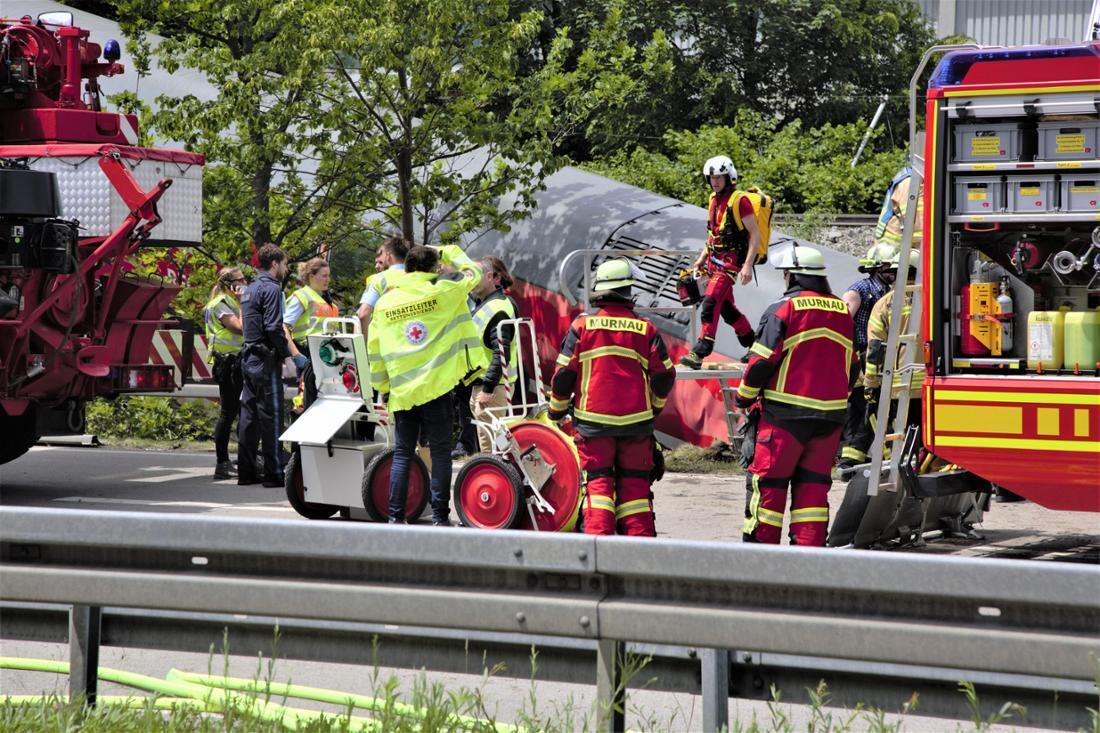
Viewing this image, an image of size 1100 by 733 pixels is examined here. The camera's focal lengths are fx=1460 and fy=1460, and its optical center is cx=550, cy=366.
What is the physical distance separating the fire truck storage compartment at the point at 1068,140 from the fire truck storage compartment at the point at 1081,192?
3.7 inches

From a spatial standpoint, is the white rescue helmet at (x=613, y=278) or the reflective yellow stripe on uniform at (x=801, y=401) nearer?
the reflective yellow stripe on uniform at (x=801, y=401)

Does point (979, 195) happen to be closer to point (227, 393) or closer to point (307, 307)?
point (307, 307)

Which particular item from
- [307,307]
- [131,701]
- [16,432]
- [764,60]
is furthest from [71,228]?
[764,60]

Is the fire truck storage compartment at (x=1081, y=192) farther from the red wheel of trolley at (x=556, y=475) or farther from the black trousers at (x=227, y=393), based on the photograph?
the black trousers at (x=227, y=393)

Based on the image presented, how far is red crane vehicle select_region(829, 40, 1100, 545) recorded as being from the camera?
7.08m

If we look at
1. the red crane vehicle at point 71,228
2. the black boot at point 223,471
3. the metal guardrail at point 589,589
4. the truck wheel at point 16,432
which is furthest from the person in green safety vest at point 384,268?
the metal guardrail at point 589,589

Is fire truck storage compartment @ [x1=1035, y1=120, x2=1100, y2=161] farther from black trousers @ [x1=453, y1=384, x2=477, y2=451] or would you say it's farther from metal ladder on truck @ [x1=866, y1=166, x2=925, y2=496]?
black trousers @ [x1=453, y1=384, x2=477, y2=451]

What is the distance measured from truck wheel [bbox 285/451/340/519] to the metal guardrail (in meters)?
5.21

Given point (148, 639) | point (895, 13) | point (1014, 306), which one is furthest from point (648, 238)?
point (895, 13)

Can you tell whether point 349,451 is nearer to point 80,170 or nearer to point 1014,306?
point 80,170

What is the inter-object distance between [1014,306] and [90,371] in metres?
6.73

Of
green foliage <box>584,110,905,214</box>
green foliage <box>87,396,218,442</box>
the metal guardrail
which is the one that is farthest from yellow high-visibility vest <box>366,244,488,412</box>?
green foliage <box>584,110,905,214</box>

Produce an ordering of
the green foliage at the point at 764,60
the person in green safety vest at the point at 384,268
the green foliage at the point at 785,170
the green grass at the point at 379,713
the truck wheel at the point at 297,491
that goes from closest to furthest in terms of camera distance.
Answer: the green grass at the point at 379,713
the truck wheel at the point at 297,491
the person in green safety vest at the point at 384,268
the green foliage at the point at 785,170
the green foliage at the point at 764,60

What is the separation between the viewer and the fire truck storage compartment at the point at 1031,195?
7.26 meters
